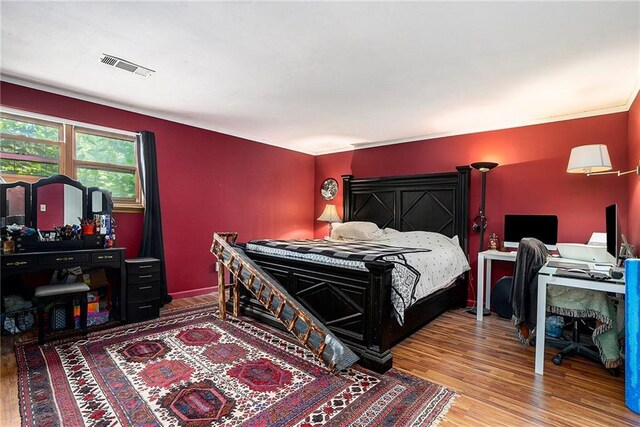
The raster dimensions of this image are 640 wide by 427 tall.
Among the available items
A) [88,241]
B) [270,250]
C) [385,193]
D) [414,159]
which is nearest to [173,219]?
[88,241]

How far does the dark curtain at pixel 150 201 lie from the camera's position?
12.5 ft

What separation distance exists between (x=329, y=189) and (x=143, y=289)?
358cm

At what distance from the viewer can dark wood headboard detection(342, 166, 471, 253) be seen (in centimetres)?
427

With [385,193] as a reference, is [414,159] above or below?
above

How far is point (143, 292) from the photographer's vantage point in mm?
3408

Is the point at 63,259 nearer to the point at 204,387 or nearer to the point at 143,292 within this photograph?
the point at 143,292

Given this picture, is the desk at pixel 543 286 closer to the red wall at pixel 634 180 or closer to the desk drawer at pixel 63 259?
the red wall at pixel 634 180

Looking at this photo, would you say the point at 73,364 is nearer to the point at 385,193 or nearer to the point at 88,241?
the point at 88,241

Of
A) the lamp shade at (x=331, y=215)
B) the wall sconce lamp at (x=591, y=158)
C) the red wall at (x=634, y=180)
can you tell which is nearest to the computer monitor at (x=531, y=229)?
the red wall at (x=634, y=180)

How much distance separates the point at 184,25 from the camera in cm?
208

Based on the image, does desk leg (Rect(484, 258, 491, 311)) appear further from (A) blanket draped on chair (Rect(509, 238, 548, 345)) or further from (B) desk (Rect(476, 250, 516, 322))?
(A) blanket draped on chair (Rect(509, 238, 548, 345))

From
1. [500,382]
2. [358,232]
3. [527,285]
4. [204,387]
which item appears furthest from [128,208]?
[527,285]

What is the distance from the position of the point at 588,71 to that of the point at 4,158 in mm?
5448

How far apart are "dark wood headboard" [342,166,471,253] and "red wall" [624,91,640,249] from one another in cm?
157
